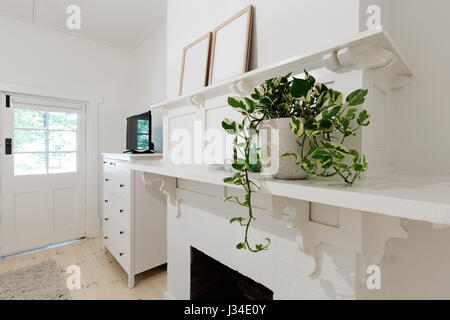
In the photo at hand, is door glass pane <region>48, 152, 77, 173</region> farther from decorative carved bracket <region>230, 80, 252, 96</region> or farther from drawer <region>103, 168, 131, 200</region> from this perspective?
decorative carved bracket <region>230, 80, 252, 96</region>

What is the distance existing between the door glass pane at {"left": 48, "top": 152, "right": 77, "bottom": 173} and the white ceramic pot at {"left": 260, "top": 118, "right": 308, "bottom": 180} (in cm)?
309

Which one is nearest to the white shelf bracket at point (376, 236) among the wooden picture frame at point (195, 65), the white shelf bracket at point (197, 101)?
the white shelf bracket at point (197, 101)

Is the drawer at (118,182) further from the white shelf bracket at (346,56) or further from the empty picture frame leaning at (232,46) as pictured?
the white shelf bracket at (346,56)

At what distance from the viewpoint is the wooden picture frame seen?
1309 mm

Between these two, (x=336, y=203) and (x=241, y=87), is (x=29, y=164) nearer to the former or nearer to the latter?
(x=241, y=87)

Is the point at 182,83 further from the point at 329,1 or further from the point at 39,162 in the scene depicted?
the point at 39,162

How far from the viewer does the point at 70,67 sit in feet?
8.95

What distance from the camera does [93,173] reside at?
294 cm


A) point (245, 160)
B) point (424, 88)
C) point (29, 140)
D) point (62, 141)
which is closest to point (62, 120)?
point (62, 141)

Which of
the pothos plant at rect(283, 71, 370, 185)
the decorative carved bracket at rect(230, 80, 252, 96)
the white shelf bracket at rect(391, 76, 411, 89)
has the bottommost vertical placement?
the pothos plant at rect(283, 71, 370, 185)

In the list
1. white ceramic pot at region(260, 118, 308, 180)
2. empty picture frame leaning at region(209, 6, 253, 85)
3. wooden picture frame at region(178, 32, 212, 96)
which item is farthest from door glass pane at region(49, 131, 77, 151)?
white ceramic pot at region(260, 118, 308, 180)

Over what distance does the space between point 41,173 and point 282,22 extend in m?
3.12
